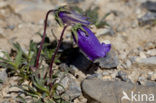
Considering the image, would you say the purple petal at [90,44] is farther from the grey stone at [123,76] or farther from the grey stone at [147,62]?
the grey stone at [147,62]

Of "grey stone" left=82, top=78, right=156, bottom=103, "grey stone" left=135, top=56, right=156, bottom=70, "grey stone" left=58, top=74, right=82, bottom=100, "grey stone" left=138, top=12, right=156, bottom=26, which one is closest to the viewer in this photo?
"grey stone" left=82, top=78, right=156, bottom=103

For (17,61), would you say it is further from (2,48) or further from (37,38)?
(37,38)

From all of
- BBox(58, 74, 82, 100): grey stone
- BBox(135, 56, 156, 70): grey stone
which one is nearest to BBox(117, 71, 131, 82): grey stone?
BBox(135, 56, 156, 70): grey stone

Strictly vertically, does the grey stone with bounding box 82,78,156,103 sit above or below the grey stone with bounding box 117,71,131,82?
below

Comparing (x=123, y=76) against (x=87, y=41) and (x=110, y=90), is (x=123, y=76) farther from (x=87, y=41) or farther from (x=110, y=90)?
(x=87, y=41)

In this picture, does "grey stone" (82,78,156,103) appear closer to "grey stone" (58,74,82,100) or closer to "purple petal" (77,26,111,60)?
"grey stone" (58,74,82,100)

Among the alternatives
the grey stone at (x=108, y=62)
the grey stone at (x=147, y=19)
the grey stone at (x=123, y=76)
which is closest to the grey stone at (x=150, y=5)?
the grey stone at (x=147, y=19)

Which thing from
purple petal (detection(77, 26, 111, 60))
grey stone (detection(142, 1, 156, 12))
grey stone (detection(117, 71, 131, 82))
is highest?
grey stone (detection(142, 1, 156, 12))

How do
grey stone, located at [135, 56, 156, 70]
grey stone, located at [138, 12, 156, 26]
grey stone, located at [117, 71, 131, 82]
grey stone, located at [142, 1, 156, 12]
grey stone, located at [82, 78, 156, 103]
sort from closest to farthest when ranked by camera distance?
grey stone, located at [82, 78, 156, 103]
grey stone, located at [117, 71, 131, 82]
grey stone, located at [135, 56, 156, 70]
grey stone, located at [138, 12, 156, 26]
grey stone, located at [142, 1, 156, 12]
